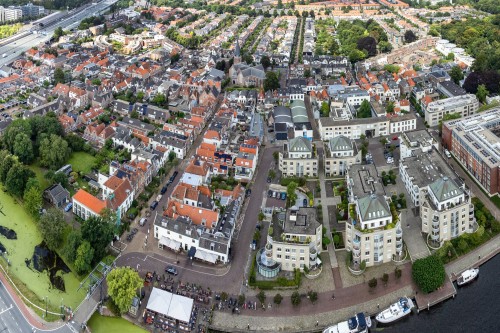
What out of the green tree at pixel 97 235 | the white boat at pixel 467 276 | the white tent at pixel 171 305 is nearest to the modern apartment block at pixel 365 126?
the white boat at pixel 467 276

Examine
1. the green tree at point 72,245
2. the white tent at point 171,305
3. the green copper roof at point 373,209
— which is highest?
the green copper roof at point 373,209

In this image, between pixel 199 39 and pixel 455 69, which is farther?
pixel 199 39

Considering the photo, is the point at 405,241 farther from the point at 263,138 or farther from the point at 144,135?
the point at 144,135

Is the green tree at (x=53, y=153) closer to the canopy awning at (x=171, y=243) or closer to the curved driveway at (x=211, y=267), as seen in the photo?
the curved driveway at (x=211, y=267)

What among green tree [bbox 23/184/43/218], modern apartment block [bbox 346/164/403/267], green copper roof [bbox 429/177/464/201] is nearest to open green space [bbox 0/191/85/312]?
green tree [bbox 23/184/43/218]

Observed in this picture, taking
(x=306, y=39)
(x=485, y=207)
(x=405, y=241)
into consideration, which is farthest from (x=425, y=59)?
(x=405, y=241)

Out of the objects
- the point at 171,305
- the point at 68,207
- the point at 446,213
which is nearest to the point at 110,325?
the point at 171,305

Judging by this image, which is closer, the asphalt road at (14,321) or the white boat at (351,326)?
the white boat at (351,326)

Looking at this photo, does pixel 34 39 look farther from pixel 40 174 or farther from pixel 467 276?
pixel 467 276
